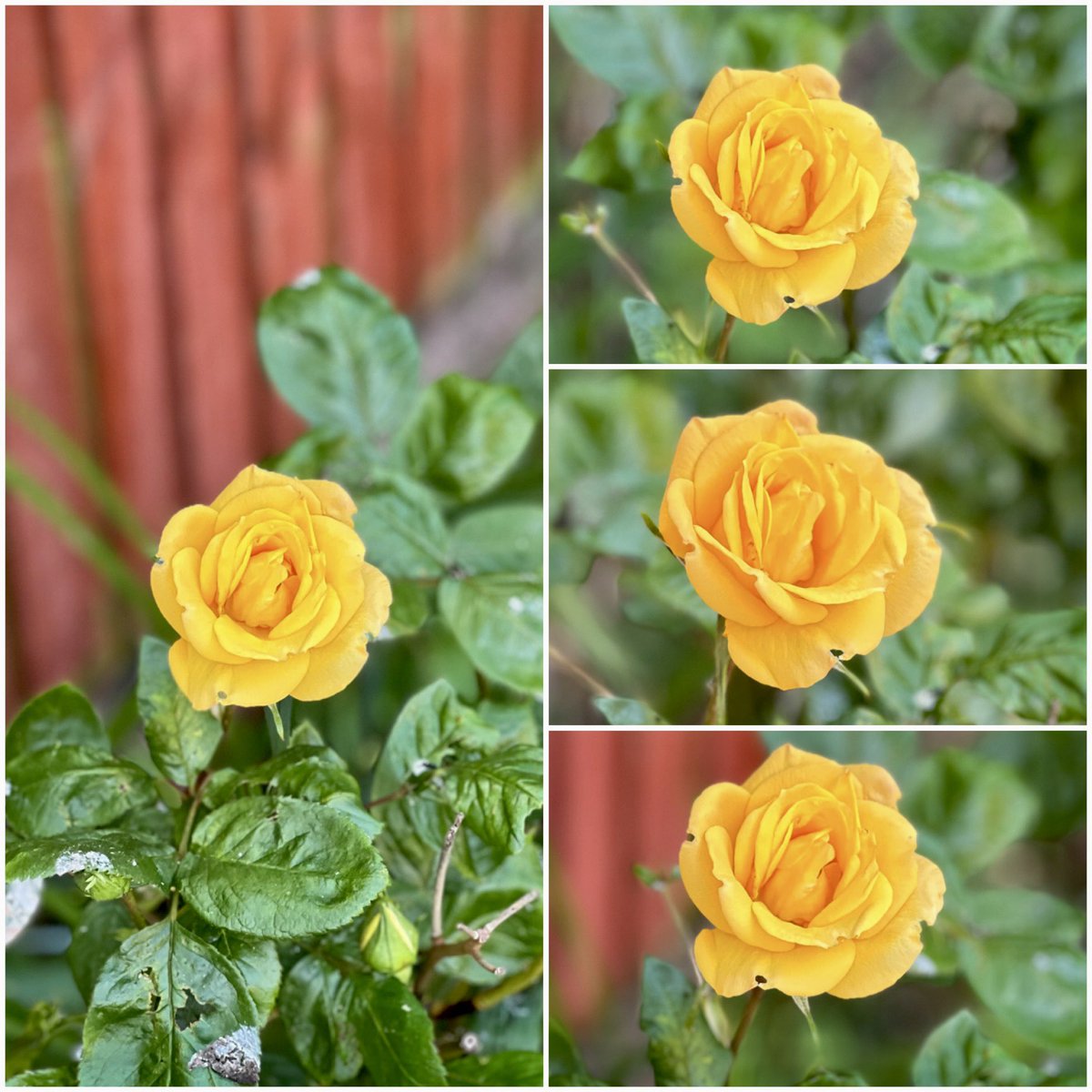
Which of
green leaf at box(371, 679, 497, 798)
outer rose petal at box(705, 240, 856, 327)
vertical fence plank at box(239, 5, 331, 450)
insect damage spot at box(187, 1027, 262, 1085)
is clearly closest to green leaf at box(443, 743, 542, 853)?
green leaf at box(371, 679, 497, 798)

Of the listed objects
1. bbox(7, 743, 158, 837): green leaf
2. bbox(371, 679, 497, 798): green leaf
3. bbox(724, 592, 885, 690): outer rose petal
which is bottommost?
bbox(7, 743, 158, 837): green leaf

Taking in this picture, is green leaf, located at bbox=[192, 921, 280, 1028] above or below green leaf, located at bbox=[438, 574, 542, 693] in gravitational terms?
below

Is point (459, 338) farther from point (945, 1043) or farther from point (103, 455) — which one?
point (945, 1043)

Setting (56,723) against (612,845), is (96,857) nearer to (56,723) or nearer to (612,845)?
(56,723)

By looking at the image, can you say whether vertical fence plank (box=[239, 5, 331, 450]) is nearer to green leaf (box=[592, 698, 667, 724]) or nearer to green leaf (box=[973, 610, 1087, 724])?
green leaf (box=[592, 698, 667, 724])

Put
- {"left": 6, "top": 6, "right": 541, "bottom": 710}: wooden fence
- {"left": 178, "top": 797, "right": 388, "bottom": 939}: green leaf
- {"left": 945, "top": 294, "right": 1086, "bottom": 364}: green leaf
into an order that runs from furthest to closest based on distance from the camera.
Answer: {"left": 6, "top": 6, "right": 541, "bottom": 710}: wooden fence
{"left": 945, "top": 294, "right": 1086, "bottom": 364}: green leaf
{"left": 178, "top": 797, "right": 388, "bottom": 939}: green leaf

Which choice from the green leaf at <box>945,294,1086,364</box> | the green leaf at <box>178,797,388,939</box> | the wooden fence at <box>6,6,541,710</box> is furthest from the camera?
the wooden fence at <box>6,6,541,710</box>
